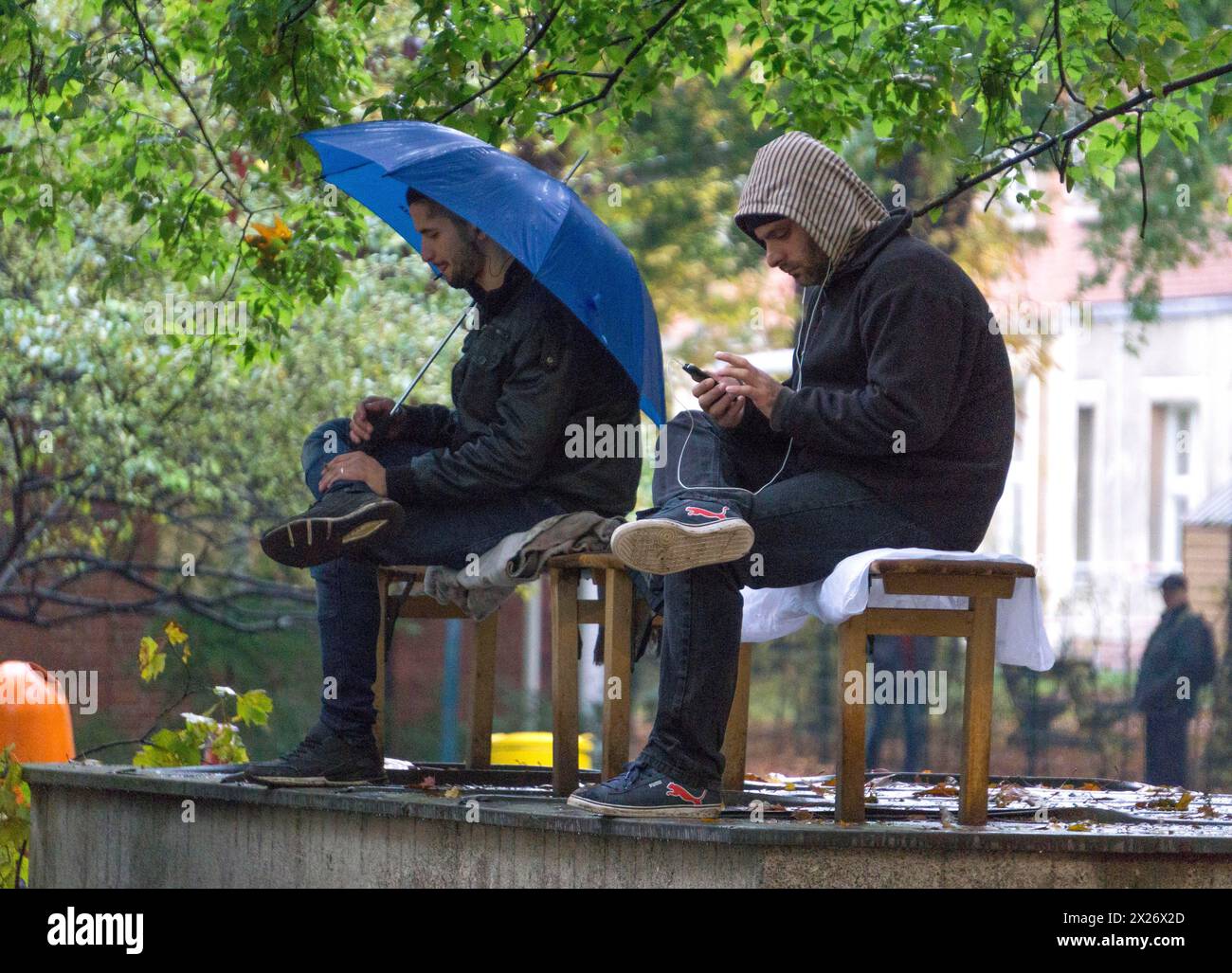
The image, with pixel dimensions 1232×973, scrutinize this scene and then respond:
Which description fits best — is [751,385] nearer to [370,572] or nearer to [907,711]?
[370,572]

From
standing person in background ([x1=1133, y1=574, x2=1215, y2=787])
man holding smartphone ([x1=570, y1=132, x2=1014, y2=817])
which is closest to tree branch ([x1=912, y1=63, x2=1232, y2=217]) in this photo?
man holding smartphone ([x1=570, y1=132, x2=1014, y2=817])

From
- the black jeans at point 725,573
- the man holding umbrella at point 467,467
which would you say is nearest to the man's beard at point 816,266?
the black jeans at point 725,573

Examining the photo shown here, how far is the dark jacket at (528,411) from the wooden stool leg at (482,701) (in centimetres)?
89

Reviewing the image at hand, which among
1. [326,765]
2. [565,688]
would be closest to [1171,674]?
[565,688]

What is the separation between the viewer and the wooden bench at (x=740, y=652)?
4625 millimetres

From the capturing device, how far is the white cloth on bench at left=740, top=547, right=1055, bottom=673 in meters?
4.57

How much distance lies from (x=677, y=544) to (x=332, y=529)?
1125 mm

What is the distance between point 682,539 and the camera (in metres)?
4.43

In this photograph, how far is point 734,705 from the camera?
5.71 metres

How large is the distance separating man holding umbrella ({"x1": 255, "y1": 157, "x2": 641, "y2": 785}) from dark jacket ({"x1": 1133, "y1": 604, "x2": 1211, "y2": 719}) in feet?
28.4

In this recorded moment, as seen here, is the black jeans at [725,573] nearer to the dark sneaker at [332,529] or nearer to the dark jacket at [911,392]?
the dark jacket at [911,392]
